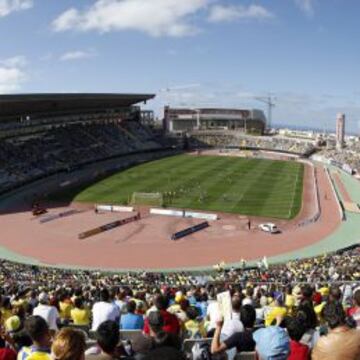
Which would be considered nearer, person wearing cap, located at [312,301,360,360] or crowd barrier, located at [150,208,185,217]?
person wearing cap, located at [312,301,360,360]

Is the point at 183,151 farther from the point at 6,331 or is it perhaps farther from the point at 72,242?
the point at 6,331

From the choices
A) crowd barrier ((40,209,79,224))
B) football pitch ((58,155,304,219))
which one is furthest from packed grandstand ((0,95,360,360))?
crowd barrier ((40,209,79,224))

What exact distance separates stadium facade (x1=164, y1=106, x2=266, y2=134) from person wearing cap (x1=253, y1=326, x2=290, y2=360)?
147613mm

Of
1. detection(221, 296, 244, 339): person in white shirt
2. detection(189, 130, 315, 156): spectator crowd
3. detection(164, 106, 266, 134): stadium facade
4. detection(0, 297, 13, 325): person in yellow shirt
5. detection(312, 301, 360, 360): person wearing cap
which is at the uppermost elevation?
detection(164, 106, 266, 134): stadium facade

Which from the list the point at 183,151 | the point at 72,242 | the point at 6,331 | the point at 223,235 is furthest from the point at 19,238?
the point at 183,151

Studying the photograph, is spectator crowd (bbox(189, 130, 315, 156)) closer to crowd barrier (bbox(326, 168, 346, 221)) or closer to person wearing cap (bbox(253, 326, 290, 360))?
crowd barrier (bbox(326, 168, 346, 221))

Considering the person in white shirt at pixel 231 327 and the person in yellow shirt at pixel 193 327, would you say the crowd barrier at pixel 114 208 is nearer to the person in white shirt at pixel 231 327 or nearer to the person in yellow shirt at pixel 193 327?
the person in yellow shirt at pixel 193 327

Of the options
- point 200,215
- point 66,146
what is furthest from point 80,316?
point 66,146

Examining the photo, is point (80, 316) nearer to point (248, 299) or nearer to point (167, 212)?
point (248, 299)

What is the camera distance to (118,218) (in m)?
54.1

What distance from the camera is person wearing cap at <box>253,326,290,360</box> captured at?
768 cm

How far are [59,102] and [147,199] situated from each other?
38.5 m

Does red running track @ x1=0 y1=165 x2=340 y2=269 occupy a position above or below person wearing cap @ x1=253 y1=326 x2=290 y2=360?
below

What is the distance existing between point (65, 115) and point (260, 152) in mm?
44418
